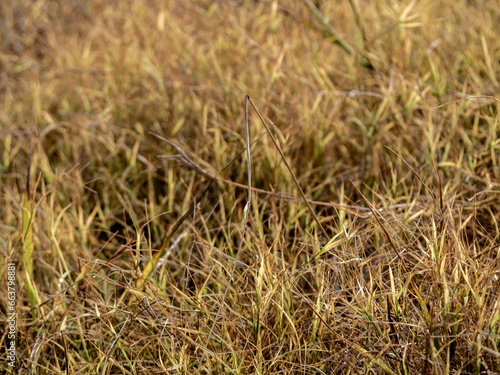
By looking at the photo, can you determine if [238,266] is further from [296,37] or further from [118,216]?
[296,37]

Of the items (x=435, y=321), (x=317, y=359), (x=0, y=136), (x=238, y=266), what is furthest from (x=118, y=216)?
(x=435, y=321)

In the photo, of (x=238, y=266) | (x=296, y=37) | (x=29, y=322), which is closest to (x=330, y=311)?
(x=238, y=266)

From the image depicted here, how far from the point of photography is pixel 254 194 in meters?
1.22

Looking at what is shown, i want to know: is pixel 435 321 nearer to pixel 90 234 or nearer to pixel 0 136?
pixel 90 234

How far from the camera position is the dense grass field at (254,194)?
0.85 metres

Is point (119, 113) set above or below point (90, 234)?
above

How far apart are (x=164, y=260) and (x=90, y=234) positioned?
33 centimetres

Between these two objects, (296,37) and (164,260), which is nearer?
(164,260)

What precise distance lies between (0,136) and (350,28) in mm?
1413

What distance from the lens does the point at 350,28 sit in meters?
1.94

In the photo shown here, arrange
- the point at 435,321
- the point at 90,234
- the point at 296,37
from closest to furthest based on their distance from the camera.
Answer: the point at 435,321 → the point at 90,234 → the point at 296,37

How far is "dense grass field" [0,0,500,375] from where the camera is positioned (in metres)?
0.85

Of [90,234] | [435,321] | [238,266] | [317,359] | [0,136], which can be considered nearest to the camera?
[435,321]

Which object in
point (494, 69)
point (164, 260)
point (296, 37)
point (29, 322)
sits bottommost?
point (29, 322)
